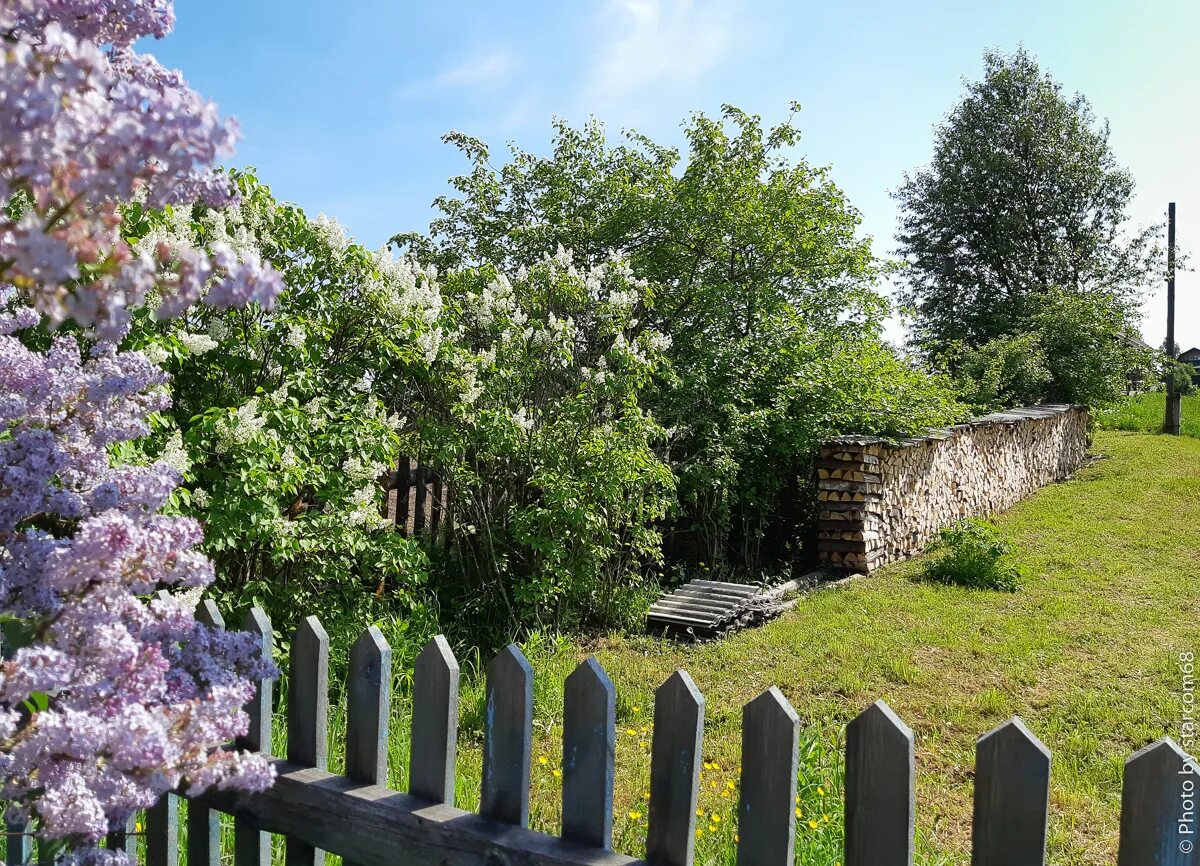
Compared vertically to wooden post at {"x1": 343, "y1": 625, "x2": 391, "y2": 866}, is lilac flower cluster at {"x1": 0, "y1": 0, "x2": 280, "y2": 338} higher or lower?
higher

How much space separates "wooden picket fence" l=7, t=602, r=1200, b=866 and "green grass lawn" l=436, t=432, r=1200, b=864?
1.21 m

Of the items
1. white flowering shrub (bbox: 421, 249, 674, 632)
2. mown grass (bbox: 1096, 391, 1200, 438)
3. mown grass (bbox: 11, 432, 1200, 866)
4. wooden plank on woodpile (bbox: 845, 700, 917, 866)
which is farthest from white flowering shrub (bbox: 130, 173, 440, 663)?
mown grass (bbox: 1096, 391, 1200, 438)

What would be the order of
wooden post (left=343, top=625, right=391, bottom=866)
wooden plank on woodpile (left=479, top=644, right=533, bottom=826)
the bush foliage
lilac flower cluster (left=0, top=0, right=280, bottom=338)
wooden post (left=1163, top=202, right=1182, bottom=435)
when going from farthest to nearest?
wooden post (left=1163, top=202, right=1182, bottom=435) → the bush foliage → wooden post (left=343, top=625, right=391, bottom=866) → wooden plank on woodpile (left=479, top=644, right=533, bottom=826) → lilac flower cluster (left=0, top=0, right=280, bottom=338)

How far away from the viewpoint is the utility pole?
712 inches

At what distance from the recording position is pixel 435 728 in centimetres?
169

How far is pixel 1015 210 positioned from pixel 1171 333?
538 cm

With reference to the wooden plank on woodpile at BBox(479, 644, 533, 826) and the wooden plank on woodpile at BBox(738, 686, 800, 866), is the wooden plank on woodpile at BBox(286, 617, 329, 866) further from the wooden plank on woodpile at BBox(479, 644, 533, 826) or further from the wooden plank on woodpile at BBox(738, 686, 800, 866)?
the wooden plank on woodpile at BBox(738, 686, 800, 866)

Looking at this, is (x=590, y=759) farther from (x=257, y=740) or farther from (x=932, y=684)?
(x=932, y=684)

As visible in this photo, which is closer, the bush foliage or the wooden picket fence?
the wooden picket fence

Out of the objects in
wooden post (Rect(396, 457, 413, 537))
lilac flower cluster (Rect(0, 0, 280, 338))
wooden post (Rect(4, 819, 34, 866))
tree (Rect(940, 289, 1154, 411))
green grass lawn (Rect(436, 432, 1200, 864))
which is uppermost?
tree (Rect(940, 289, 1154, 411))

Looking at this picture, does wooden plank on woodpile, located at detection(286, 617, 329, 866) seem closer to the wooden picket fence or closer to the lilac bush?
the wooden picket fence

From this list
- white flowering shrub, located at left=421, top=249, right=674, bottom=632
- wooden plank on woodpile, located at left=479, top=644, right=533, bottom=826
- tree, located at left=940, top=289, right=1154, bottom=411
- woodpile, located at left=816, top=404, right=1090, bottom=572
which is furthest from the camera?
tree, located at left=940, top=289, right=1154, bottom=411

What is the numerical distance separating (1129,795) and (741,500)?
6.25 metres

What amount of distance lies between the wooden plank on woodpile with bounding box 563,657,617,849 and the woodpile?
19.9 feet
